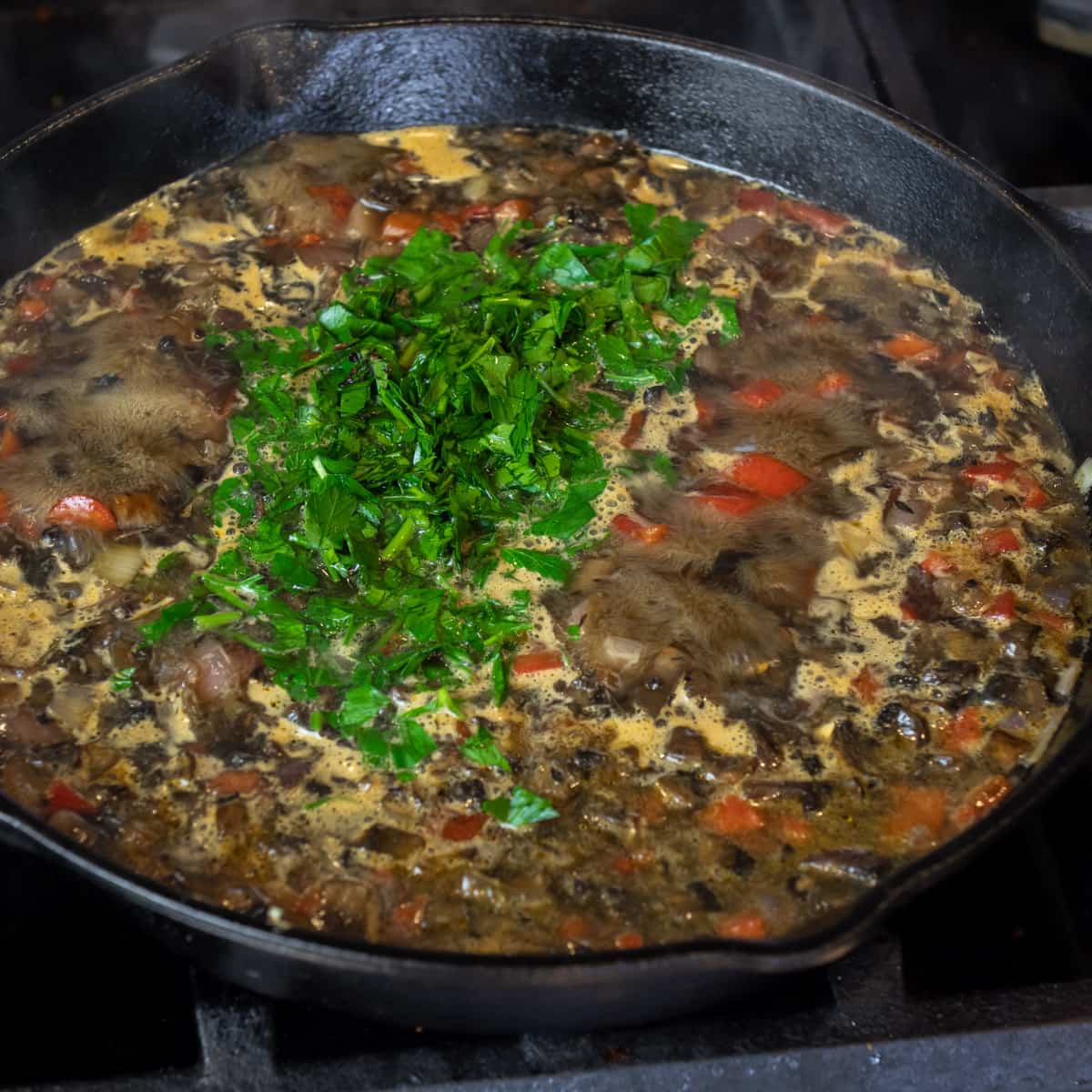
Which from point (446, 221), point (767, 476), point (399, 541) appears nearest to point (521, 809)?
point (399, 541)

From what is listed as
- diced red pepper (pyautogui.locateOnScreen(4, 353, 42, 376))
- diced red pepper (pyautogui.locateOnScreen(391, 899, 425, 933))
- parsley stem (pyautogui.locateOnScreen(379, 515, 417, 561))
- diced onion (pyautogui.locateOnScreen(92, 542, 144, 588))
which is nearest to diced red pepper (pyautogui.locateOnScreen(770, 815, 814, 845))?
diced red pepper (pyautogui.locateOnScreen(391, 899, 425, 933))

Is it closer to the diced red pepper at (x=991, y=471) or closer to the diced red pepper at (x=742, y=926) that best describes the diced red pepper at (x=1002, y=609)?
the diced red pepper at (x=991, y=471)

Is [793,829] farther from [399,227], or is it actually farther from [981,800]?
[399,227]

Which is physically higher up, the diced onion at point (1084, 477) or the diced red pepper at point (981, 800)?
the diced onion at point (1084, 477)

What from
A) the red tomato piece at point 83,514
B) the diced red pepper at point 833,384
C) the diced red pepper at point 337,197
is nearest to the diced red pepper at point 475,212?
the diced red pepper at point 337,197

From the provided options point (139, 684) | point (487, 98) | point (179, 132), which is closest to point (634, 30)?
point (487, 98)

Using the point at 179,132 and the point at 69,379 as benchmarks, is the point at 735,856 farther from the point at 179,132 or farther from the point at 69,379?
the point at 179,132
